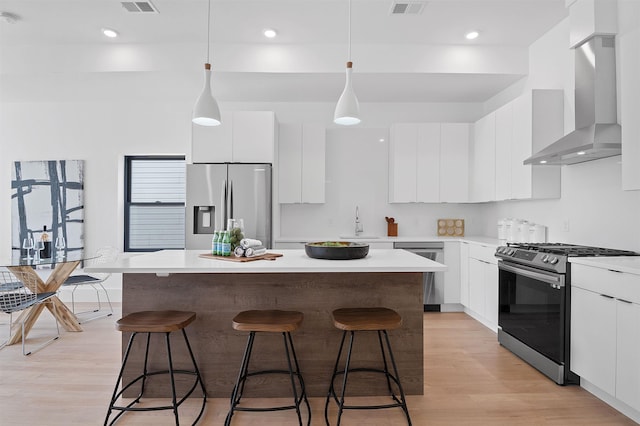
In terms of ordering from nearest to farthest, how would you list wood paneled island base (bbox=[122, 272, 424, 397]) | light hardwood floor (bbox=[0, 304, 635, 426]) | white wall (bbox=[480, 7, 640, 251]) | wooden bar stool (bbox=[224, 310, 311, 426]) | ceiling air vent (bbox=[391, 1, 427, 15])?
wooden bar stool (bbox=[224, 310, 311, 426]) → light hardwood floor (bbox=[0, 304, 635, 426]) → wood paneled island base (bbox=[122, 272, 424, 397]) → white wall (bbox=[480, 7, 640, 251]) → ceiling air vent (bbox=[391, 1, 427, 15])

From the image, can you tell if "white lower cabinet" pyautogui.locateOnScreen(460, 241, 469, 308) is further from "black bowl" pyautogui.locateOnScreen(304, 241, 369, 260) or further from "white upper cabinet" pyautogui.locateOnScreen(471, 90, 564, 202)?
"black bowl" pyautogui.locateOnScreen(304, 241, 369, 260)

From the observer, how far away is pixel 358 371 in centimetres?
256

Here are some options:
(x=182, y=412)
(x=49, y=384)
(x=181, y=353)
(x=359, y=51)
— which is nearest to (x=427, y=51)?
(x=359, y=51)

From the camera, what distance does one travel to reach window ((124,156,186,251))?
5324 millimetres

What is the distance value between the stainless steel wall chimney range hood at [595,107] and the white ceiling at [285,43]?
0.62m

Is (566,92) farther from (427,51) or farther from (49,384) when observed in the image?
(49,384)

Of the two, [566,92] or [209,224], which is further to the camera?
[209,224]

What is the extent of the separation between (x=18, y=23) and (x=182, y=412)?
12.5 ft

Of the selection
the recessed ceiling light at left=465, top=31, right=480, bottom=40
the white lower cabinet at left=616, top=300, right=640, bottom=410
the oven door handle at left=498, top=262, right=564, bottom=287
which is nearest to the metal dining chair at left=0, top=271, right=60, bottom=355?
the oven door handle at left=498, top=262, right=564, bottom=287

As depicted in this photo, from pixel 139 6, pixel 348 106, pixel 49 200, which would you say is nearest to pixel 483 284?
pixel 348 106

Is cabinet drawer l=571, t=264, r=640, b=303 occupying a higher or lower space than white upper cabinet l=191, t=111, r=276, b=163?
lower

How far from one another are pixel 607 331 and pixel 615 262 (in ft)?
1.41

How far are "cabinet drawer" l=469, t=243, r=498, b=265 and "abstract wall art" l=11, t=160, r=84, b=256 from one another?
5015 millimetres

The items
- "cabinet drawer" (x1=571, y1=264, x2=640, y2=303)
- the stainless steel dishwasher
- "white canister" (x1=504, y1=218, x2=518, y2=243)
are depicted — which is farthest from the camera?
the stainless steel dishwasher
